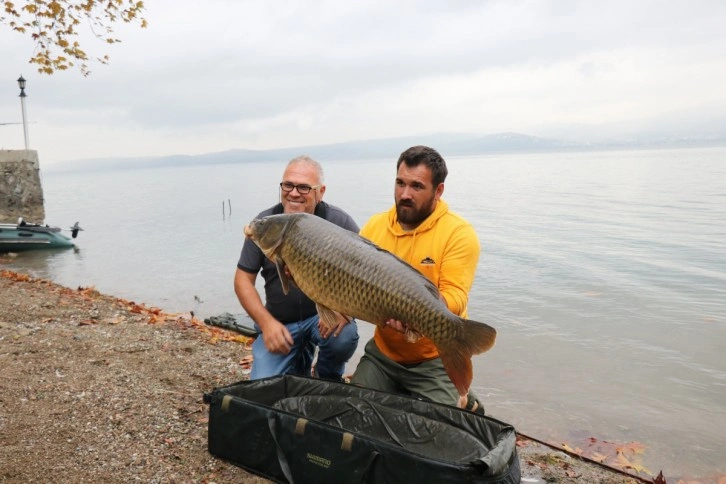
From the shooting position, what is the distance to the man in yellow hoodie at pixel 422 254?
3846 millimetres

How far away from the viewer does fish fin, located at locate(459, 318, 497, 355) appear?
3.15m

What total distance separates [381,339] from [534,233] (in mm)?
19505

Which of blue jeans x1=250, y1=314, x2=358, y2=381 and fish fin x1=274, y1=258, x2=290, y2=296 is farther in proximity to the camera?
blue jeans x1=250, y1=314, x2=358, y2=381

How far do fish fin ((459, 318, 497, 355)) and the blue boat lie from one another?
1881cm

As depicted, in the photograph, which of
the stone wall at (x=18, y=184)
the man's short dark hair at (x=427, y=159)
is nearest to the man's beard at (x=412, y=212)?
the man's short dark hair at (x=427, y=159)

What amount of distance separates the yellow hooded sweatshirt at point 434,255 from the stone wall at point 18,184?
19.5 meters

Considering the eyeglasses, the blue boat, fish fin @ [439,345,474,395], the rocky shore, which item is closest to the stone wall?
the blue boat

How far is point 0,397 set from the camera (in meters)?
4.36

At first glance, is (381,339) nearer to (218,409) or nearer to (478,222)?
(218,409)

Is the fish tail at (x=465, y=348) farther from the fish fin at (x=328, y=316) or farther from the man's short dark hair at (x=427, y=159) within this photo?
the man's short dark hair at (x=427, y=159)

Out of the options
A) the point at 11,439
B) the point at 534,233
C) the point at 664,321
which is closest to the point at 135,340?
the point at 11,439

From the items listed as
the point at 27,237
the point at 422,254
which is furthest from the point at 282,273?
the point at 27,237

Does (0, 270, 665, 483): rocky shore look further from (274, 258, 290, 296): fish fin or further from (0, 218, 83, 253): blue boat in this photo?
(0, 218, 83, 253): blue boat

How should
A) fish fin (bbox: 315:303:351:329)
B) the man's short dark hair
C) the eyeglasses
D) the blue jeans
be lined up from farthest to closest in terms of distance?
the blue jeans < the eyeglasses < the man's short dark hair < fish fin (bbox: 315:303:351:329)
